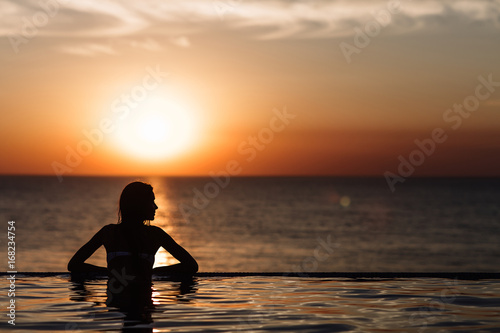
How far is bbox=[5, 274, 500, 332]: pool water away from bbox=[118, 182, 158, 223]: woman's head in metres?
1.14

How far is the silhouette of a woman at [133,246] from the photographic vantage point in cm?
744

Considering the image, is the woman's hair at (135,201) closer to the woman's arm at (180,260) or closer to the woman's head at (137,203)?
the woman's head at (137,203)

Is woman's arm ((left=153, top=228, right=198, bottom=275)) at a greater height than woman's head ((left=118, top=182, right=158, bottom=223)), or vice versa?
woman's head ((left=118, top=182, right=158, bottom=223))

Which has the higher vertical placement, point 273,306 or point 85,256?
point 85,256

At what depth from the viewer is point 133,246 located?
757 centimetres

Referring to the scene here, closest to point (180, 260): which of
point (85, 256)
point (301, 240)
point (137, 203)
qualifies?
point (137, 203)

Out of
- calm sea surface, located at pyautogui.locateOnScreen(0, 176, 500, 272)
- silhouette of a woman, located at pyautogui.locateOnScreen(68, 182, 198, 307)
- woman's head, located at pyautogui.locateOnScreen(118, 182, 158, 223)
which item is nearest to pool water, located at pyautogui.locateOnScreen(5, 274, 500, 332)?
silhouette of a woman, located at pyautogui.locateOnScreen(68, 182, 198, 307)

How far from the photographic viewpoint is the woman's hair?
290 inches

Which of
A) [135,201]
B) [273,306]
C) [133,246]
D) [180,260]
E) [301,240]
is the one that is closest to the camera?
[135,201]

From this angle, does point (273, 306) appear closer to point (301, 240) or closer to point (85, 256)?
point (85, 256)

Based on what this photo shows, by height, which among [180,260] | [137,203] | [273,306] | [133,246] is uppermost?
[137,203]

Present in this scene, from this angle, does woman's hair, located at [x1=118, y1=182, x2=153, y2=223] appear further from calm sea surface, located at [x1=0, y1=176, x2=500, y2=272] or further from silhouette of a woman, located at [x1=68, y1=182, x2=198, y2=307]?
calm sea surface, located at [x1=0, y1=176, x2=500, y2=272]

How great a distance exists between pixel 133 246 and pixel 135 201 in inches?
21.9

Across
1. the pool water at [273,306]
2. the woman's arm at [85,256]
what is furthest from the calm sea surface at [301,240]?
the woman's arm at [85,256]
